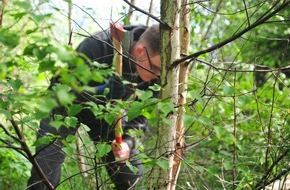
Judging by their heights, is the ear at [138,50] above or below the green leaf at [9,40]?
below

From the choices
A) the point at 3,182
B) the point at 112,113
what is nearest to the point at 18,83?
the point at 112,113

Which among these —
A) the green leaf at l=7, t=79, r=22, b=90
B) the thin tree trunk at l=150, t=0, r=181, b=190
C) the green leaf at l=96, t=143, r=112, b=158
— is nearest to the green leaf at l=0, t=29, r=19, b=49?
the green leaf at l=7, t=79, r=22, b=90

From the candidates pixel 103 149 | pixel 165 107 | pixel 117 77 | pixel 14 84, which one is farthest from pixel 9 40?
pixel 117 77

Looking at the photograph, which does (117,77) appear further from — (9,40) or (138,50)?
(9,40)

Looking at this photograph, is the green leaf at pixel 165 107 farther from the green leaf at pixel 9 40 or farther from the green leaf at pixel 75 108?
the green leaf at pixel 9 40

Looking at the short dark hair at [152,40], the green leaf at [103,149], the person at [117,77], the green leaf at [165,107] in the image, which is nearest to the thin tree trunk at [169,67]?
the green leaf at [103,149]

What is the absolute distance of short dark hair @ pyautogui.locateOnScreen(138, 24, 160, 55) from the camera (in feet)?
7.74

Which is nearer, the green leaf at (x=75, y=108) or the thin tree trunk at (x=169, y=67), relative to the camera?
the green leaf at (x=75, y=108)

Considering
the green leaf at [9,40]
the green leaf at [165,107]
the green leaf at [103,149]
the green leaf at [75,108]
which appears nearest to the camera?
the green leaf at [9,40]

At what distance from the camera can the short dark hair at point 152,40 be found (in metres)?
2.36

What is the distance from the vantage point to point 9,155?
11.5 ft

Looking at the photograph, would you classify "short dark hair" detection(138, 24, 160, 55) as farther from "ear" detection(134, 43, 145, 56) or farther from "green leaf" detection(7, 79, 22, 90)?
"green leaf" detection(7, 79, 22, 90)

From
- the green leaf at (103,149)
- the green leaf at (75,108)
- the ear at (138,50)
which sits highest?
the ear at (138,50)

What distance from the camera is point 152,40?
7.82 feet
